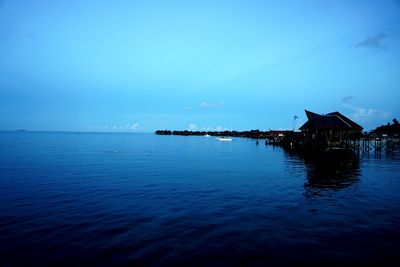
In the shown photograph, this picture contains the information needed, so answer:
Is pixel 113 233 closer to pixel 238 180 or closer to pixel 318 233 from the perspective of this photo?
pixel 318 233

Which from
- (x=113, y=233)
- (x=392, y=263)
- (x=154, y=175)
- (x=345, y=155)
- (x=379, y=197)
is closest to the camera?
(x=392, y=263)

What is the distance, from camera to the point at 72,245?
10805mm

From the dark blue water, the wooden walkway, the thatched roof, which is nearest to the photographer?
the dark blue water

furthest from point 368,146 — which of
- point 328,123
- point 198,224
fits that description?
point 198,224

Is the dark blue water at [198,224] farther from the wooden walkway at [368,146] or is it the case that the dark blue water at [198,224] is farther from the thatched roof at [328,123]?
the wooden walkway at [368,146]

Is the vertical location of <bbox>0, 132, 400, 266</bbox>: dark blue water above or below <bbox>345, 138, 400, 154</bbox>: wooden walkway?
below

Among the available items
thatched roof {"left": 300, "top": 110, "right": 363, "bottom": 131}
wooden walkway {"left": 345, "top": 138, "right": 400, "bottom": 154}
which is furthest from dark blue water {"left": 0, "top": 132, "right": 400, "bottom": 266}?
wooden walkway {"left": 345, "top": 138, "right": 400, "bottom": 154}

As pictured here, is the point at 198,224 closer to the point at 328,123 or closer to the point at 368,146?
the point at 328,123

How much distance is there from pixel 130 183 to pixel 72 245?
14376 mm

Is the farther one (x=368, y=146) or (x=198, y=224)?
(x=368, y=146)

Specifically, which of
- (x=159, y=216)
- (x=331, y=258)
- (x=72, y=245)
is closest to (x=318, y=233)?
(x=331, y=258)

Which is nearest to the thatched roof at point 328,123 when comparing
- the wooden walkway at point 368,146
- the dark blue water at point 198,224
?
the wooden walkway at point 368,146

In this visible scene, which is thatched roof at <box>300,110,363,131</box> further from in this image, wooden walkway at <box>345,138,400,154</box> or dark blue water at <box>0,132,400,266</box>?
dark blue water at <box>0,132,400,266</box>

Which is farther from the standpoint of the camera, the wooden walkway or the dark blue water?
the wooden walkway
